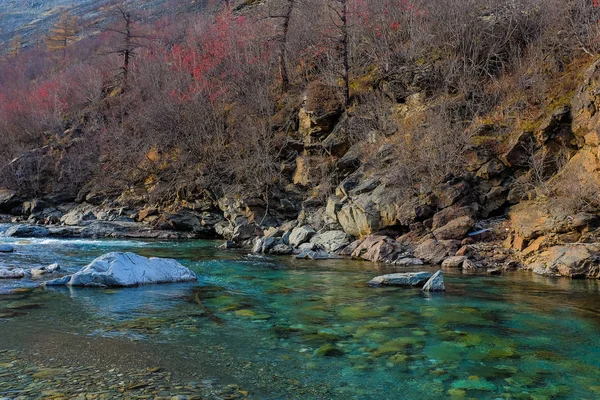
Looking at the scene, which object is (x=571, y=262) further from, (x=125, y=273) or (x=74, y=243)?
(x=74, y=243)

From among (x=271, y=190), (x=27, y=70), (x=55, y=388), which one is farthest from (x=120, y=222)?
(x=27, y=70)

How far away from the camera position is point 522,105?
17.5m

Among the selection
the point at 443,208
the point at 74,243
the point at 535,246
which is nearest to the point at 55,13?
the point at 74,243

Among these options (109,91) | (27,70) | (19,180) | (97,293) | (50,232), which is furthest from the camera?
(27,70)

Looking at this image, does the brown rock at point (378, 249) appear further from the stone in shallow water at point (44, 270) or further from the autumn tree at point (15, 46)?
the autumn tree at point (15, 46)

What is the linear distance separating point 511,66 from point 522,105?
3132mm

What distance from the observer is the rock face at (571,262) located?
11.0 meters

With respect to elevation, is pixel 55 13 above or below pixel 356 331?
above

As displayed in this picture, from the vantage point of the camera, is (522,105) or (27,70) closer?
(522,105)

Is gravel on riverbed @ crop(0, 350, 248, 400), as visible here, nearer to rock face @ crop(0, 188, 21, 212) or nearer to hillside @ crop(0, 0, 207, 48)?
rock face @ crop(0, 188, 21, 212)

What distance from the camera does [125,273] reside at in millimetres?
9664

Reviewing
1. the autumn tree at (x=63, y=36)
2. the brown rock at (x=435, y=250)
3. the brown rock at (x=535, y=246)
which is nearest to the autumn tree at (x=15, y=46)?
the autumn tree at (x=63, y=36)

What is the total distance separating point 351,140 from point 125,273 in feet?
45.7

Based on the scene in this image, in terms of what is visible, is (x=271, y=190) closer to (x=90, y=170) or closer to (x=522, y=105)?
(x=522, y=105)
